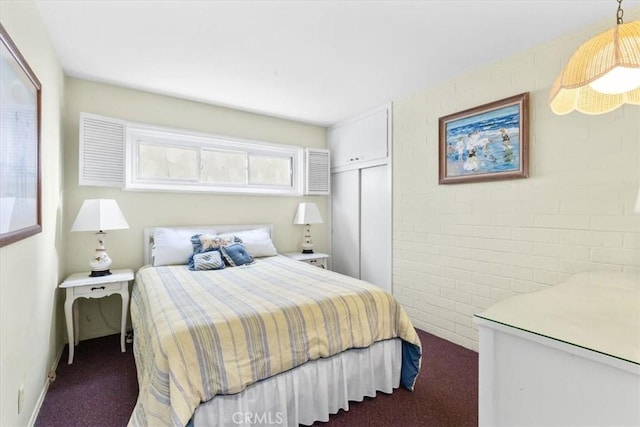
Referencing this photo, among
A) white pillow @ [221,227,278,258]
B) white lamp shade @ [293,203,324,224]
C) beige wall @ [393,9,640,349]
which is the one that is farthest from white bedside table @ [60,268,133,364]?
beige wall @ [393,9,640,349]

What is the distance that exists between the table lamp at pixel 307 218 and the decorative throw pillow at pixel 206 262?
4.37 feet

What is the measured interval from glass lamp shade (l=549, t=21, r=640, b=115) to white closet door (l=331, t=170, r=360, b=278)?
9.05 ft

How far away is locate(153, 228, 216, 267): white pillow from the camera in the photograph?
2.97 m

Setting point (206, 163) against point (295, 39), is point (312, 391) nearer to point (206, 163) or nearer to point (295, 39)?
point (295, 39)

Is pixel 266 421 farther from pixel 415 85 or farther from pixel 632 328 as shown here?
pixel 415 85

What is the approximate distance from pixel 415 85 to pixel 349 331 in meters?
2.47

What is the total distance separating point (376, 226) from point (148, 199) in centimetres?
262

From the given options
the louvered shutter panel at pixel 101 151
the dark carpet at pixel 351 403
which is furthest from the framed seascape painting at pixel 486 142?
the louvered shutter panel at pixel 101 151

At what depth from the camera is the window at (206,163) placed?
10.4 feet

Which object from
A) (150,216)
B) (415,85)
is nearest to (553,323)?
(415,85)

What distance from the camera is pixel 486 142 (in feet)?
8.54

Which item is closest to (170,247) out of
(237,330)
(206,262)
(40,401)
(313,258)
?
(206,262)

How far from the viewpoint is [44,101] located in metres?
2.03

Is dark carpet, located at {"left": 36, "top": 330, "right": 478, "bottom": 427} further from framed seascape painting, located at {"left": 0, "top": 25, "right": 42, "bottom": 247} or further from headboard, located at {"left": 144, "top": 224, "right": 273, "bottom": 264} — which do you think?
framed seascape painting, located at {"left": 0, "top": 25, "right": 42, "bottom": 247}
